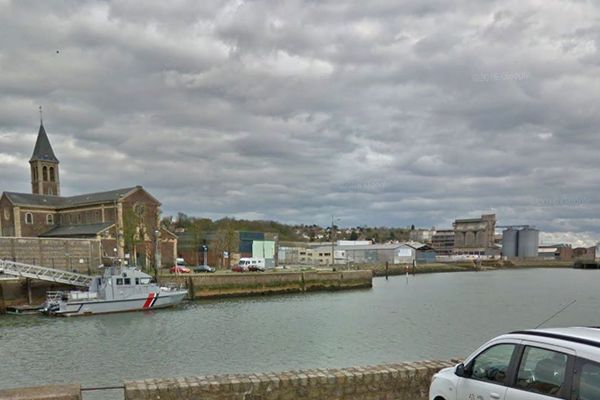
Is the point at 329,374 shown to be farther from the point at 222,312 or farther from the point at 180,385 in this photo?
the point at 222,312

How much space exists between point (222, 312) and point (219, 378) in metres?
31.9

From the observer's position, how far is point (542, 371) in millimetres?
4684

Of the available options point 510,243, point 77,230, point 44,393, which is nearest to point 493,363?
point 44,393

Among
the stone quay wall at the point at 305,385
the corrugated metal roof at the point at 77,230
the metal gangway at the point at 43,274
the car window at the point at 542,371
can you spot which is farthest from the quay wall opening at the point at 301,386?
the corrugated metal roof at the point at 77,230

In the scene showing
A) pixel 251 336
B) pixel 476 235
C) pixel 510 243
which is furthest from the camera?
pixel 476 235

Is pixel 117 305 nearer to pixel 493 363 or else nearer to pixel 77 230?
pixel 493 363

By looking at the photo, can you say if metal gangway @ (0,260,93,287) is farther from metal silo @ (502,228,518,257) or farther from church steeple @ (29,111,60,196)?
metal silo @ (502,228,518,257)

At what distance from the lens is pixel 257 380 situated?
716 cm

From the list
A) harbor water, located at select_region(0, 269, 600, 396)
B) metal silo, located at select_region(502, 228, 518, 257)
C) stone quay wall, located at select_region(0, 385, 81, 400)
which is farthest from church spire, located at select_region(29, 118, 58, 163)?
metal silo, located at select_region(502, 228, 518, 257)

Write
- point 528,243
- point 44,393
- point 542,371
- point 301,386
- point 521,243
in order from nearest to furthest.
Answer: point 542,371
point 44,393
point 301,386
point 528,243
point 521,243

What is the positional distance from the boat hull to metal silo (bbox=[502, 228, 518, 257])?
162879 mm

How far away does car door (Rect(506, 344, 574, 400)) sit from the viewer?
437 cm

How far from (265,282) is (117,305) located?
19154mm

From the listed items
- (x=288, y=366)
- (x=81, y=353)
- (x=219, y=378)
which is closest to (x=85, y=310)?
(x=81, y=353)
